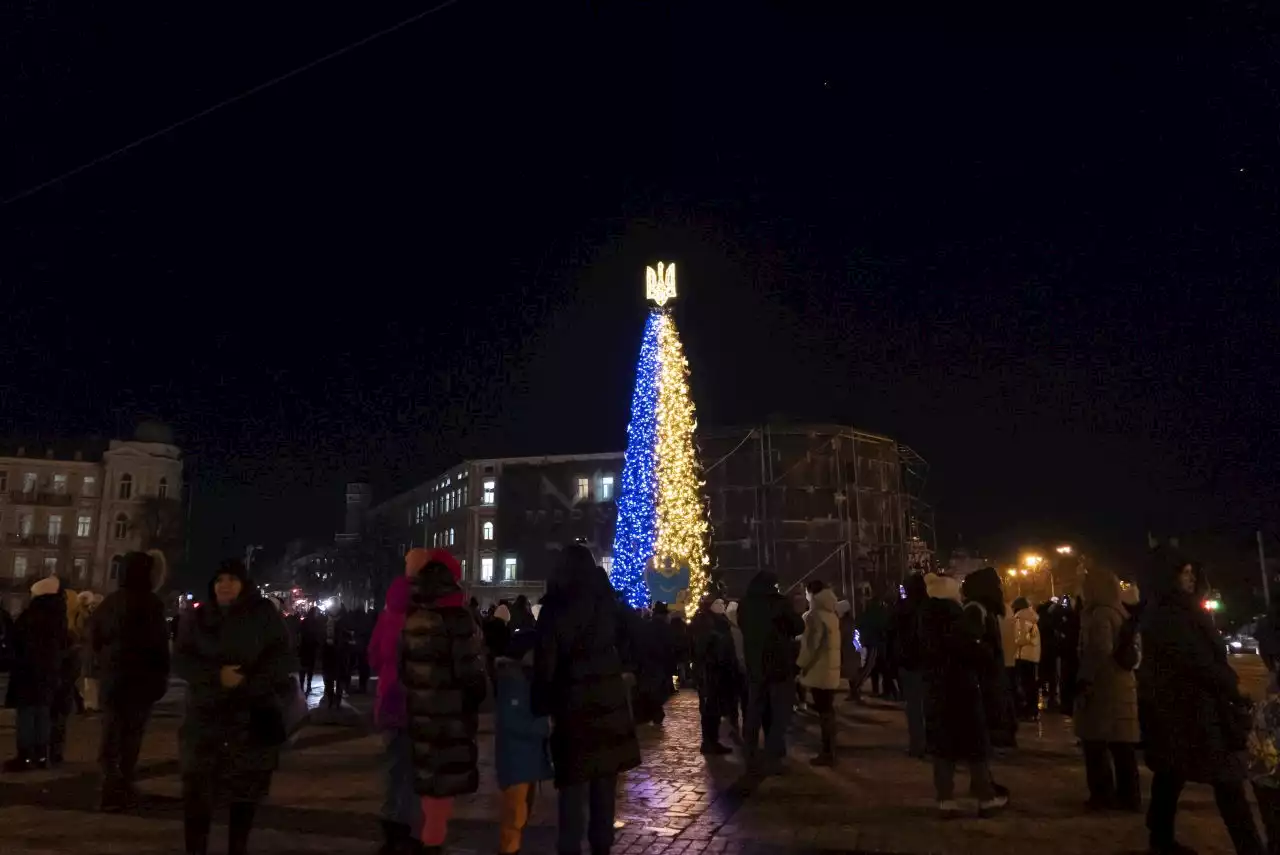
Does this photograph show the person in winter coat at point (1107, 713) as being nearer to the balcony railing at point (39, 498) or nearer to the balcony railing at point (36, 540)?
Result: the balcony railing at point (36, 540)

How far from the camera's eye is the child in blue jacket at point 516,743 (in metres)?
5.36

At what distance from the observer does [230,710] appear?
5.27 meters

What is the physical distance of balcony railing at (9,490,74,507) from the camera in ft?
222

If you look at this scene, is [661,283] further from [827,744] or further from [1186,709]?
[1186,709]

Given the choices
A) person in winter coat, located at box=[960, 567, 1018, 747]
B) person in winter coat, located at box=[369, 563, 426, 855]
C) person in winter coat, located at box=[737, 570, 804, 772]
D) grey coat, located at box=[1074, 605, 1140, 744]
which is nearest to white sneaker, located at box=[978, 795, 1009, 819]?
person in winter coat, located at box=[960, 567, 1018, 747]

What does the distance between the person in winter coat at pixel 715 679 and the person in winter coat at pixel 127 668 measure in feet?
17.9

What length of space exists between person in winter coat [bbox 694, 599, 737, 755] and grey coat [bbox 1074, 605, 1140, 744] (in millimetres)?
4054

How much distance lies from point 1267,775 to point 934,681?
280 cm

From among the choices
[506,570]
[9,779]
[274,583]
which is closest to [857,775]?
[9,779]

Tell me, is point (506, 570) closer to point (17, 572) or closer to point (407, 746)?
point (17, 572)

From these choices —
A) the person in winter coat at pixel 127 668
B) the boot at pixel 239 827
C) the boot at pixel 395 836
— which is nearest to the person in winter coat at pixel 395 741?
the boot at pixel 395 836

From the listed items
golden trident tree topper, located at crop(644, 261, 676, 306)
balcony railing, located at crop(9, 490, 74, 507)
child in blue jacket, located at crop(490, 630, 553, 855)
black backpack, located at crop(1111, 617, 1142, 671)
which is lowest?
child in blue jacket, located at crop(490, 630, 553, 855)

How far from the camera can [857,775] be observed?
8.53m

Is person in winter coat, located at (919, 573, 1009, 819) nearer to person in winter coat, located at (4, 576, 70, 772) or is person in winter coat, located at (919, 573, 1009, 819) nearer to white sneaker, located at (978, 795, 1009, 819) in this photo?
white sneaker, located at (978, 795, 1009, 819)
